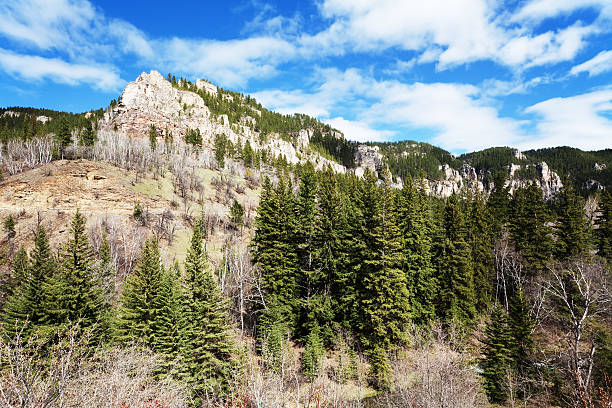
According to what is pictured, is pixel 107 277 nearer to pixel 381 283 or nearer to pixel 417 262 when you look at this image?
pixel 381 283

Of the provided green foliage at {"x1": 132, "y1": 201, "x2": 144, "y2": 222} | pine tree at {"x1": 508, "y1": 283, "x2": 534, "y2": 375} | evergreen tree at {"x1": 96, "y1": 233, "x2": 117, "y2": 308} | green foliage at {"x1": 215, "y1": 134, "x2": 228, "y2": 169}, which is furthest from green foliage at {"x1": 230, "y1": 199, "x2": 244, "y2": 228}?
pine tree at {"x1": 508, "y1": 283, "x2": 534, "y2": 375}

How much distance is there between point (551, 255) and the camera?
3984cm

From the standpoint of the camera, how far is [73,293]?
23.7 meters

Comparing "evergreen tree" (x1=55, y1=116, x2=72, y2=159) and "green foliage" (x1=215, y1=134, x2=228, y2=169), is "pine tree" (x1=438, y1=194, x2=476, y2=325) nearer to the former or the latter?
"green foliage" (x1=215, y1=134, x2=228, y2=169)

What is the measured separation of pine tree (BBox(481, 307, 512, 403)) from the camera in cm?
2370

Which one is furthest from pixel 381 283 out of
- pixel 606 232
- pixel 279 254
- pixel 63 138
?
pixel 63 138

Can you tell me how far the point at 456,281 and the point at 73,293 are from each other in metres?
38.0

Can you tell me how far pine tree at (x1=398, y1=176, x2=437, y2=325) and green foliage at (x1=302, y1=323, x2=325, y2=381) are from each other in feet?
35.6

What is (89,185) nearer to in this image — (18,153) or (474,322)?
(18,153)

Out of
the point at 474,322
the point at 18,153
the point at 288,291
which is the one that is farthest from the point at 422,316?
the point at 18,153

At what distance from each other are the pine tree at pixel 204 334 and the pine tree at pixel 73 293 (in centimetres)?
893

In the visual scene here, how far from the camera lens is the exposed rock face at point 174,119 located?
4353 inches

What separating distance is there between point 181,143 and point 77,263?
100117 millimetres

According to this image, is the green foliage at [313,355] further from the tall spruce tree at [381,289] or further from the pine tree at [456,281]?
the pine tree at [456,281]
